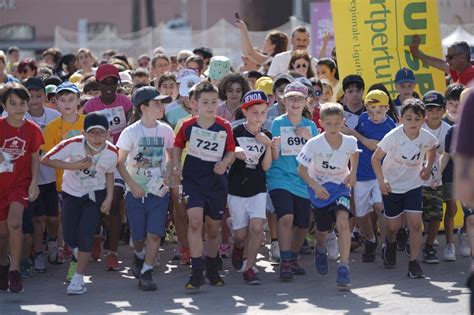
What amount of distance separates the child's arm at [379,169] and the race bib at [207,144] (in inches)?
56.2

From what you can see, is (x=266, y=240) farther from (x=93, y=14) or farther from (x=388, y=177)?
(x=93, y=14)

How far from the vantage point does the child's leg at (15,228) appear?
29.4ft

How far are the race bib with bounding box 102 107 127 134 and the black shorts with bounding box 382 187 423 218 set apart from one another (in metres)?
2.62

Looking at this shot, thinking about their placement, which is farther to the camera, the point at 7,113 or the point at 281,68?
the point at 281,68

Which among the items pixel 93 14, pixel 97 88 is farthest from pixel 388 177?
pixel 93 14

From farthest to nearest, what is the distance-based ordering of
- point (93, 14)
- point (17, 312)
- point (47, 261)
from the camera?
point (93, 14)
point (47, 261)
point (17, 312)

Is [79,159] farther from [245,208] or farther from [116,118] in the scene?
[245,208]

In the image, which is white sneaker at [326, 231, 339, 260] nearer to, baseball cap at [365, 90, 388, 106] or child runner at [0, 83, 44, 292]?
baseball cap at [365, 90, 388, 106]

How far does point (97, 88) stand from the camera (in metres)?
11.3

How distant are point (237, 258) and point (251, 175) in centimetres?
89

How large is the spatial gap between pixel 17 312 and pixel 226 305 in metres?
1.63

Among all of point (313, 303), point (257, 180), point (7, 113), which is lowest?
point (313, 303)

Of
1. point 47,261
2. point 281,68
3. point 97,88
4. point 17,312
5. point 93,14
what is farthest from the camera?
point 93,14

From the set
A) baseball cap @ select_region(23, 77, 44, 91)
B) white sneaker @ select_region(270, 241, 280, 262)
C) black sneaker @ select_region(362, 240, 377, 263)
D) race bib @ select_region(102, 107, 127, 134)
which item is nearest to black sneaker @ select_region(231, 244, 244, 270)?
white sneaker @ select_region(270, 241, 280, 262)
